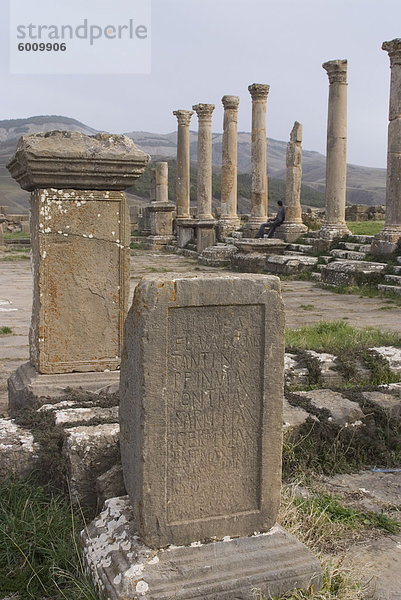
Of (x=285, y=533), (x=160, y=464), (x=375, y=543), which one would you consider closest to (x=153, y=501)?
(x=160, y=464)

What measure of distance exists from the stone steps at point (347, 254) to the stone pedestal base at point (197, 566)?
41.7ft

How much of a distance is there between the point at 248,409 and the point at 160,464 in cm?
44

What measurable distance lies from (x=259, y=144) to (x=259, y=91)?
169 centimetres

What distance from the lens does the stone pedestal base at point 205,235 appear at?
23.4 metres

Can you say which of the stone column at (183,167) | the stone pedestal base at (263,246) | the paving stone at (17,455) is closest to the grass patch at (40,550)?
the paving stone at (17,455)

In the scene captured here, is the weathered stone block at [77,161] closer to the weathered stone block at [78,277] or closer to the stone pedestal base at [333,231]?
the weathered stone block at [78,277]

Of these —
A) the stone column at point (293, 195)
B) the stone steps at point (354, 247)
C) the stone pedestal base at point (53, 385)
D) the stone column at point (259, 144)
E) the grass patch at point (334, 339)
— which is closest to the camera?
the stone pedestal base at point (53, 385)

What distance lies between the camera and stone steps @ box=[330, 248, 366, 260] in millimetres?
15109

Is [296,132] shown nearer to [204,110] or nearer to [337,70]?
[337,70]

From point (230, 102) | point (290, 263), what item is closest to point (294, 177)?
point (230, 102)

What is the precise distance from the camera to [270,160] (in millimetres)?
110562

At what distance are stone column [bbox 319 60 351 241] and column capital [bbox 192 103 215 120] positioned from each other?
8.48 m

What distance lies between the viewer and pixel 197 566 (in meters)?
2.71

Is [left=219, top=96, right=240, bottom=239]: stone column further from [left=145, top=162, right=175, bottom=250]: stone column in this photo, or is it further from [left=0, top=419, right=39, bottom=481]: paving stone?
[left=0, top=419, right=39, bottom=481]: paving stone
